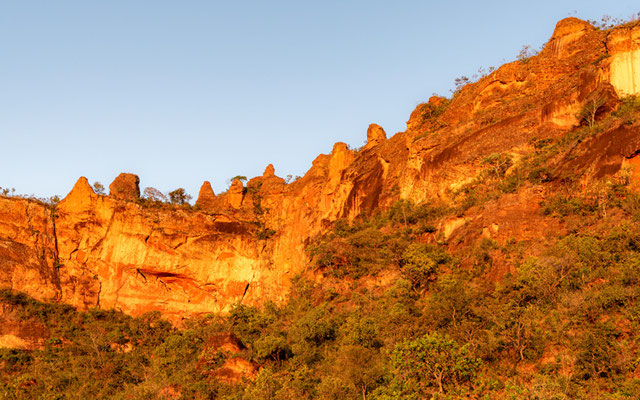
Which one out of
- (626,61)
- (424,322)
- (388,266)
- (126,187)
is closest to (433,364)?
(424,322)

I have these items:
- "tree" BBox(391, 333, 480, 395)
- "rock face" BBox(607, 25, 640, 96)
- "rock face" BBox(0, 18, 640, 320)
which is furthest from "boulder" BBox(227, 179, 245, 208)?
"tree" BBox(391, 333, 480, 395)

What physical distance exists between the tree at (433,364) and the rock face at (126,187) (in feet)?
117

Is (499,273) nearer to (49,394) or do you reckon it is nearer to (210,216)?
(49,394)

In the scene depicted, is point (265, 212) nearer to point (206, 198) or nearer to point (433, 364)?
point (206, 198)

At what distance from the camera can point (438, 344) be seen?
1919 centimetres

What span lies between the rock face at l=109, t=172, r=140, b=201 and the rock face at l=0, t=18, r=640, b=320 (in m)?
0.15

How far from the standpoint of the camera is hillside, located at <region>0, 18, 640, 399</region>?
21.4 m

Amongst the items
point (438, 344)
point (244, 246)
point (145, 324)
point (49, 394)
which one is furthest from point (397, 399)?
point (244, 246)

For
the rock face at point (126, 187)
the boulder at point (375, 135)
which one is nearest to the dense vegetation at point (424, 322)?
the boulder at point (375, 135)

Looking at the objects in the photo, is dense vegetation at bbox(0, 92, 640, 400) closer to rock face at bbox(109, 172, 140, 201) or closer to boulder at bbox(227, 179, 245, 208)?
boulder at bbox(227, 179, 245, 208)

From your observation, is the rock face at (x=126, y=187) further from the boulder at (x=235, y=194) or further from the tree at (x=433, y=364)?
the tree at (x=433, y=364)

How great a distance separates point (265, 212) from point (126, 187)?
39.4ft

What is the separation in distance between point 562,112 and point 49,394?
30.4 m

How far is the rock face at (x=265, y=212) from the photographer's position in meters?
37.7
